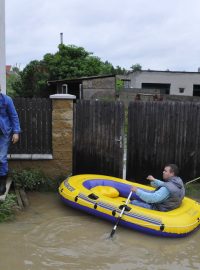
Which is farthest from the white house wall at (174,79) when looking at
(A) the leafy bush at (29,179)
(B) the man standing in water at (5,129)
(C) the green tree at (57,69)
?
(B) the man standing in water at (5,129)

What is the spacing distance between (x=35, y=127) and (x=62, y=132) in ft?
1.84

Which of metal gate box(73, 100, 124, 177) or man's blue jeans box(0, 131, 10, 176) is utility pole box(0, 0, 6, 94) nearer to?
metal gate box(73, 100, 124, 177)

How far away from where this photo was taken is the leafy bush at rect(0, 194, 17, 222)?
6.15m

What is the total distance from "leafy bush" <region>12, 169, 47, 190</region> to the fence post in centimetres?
41

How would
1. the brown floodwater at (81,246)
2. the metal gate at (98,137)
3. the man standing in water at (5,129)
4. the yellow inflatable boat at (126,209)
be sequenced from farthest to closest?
the metal gate at (98,137), the man standing in water at (5,129), the yellow inflatable boat at (126,209), the brown floodwater at (81,246)

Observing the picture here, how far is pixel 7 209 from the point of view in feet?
20.5

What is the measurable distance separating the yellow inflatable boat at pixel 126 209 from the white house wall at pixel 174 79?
31646 millimetres

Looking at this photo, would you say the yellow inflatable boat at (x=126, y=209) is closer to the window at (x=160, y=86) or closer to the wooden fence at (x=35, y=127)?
the wooden fence at (x=35, y=127)

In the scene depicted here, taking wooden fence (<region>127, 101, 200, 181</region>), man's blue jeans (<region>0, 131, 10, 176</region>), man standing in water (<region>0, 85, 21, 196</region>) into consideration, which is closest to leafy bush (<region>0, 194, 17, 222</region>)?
man standing in water (<region>0, 85, 21, 196</region>)

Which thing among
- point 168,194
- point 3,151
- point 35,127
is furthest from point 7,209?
point 168,194

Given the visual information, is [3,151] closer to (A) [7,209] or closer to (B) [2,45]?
(A) [7,209]

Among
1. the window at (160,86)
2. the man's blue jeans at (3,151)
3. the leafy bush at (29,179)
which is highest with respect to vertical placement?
the window at (160,86)

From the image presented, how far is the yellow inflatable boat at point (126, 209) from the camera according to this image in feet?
18.9

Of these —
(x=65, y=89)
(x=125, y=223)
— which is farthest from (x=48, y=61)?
(x=125, y=223)
